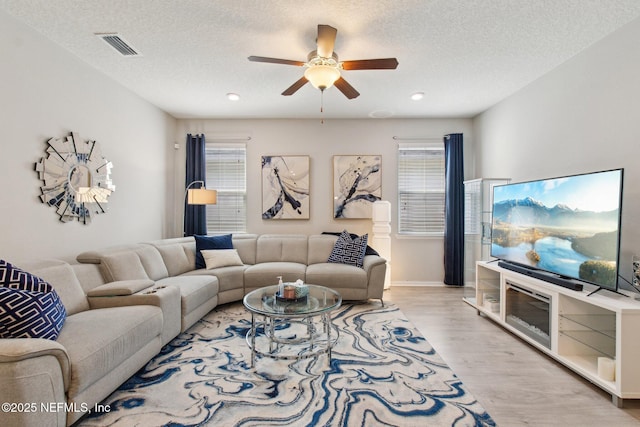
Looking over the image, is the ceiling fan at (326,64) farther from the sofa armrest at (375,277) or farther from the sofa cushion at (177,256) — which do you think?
the sofa cushion at (177,256)

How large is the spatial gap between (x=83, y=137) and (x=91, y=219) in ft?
2.73

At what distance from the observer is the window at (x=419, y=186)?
464 cm

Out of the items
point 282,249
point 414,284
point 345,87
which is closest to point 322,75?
point 345,87

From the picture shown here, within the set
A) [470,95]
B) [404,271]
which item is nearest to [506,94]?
[470,95]

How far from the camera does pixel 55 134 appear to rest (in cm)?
258

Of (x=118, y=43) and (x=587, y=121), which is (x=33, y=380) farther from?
(x=587, y=121)

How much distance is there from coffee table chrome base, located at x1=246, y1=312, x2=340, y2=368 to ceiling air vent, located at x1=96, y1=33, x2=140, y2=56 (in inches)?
102

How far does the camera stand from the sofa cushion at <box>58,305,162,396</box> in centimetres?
152

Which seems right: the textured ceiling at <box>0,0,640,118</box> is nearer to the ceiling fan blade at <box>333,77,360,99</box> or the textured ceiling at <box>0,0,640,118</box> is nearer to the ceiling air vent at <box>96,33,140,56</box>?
the ceiling air vent at <box>96,33,140,56</box>

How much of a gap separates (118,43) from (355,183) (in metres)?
3.28

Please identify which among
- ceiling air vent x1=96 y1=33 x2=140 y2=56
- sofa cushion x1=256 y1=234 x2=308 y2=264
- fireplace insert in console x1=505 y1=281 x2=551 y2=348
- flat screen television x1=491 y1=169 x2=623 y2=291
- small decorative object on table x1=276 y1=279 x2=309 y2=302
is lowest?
fireplace insert in console x1=505 y1=281 x2=551 y2=348

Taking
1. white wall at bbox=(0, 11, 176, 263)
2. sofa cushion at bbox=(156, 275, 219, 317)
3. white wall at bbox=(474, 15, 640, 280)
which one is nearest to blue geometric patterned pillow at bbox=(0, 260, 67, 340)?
white wall at bbox=(0, 11, 176, 263)

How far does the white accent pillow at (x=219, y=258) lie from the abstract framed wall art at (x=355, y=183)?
5.49ft

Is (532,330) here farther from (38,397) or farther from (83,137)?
(83,137)
